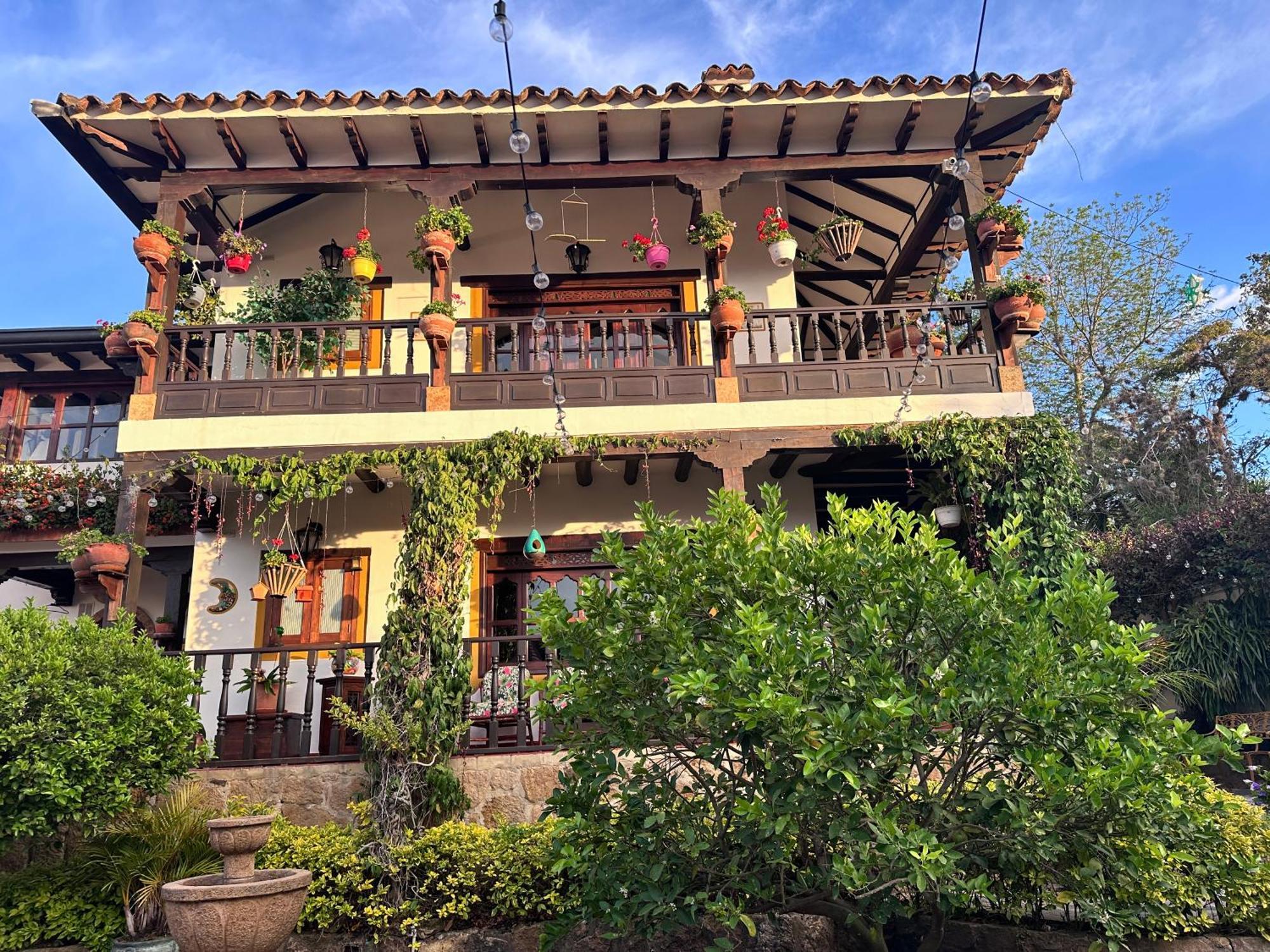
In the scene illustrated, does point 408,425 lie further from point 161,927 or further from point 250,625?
point 161,927

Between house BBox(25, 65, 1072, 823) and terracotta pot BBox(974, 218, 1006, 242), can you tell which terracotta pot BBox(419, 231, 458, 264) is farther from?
terracotta pot BBox(974, 218, 1006, 242)

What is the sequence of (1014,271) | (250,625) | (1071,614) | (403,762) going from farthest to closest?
(1014,271) < (250,625) < (403,762) < (1071,614)

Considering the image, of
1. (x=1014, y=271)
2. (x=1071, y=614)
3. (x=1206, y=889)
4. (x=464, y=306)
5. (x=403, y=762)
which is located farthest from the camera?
(x=1014, y=271)

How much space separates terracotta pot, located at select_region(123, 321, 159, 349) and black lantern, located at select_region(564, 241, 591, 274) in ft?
13.7

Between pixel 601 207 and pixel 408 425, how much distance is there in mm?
3745

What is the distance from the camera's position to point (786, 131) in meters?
8.13

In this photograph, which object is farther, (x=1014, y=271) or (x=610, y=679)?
(x=1014, y=271)

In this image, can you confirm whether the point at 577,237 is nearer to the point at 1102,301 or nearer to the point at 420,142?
the point at 420,142

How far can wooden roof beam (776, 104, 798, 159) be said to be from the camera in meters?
7.91

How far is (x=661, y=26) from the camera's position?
8.12m

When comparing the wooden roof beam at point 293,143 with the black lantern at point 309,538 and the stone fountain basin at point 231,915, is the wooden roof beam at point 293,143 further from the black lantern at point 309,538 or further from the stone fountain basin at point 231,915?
the stone fountain basin at point 231,915

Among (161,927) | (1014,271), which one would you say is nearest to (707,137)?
(161,927)

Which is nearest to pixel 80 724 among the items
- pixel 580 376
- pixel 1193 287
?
pixel 580 376

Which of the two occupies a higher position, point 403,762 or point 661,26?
point 661,26
